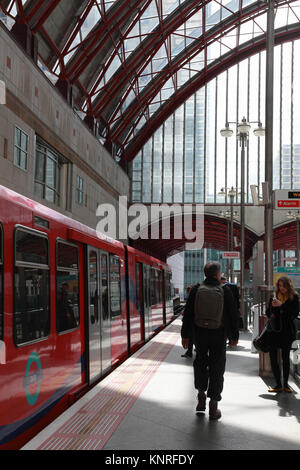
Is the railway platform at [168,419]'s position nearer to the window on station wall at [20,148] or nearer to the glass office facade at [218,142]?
the window on station wall at [20,148]

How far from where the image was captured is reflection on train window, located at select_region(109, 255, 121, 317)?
11.5 metres

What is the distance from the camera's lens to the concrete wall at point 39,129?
19.1 m

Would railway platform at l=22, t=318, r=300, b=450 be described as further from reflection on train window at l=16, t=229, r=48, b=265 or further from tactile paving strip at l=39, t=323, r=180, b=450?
reflection on train window at l=16, t=229, r=48, b=265

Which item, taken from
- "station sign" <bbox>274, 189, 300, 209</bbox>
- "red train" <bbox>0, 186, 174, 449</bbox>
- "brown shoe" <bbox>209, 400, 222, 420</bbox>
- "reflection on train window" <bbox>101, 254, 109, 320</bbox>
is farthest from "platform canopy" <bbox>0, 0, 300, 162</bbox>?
"brown shoe" <bbox>209, 400, 222, 420</bbox>

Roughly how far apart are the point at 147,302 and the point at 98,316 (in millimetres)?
8048

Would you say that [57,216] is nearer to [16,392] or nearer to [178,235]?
[16,392]

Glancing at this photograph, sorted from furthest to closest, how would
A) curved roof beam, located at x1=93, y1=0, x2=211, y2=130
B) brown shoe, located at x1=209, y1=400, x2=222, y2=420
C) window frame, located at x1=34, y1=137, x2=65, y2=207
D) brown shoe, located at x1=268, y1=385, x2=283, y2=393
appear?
curved roof beam, located at x1=93, y1=0, x2=211, y2=130
window frame, located at x1=34, y1=137, x2=65, y2=207
brown shoe, located at x1=268, y1=385, x2=283, y2=393
brown shoe, located at x1=209, y1=400, x2=222, y2=420

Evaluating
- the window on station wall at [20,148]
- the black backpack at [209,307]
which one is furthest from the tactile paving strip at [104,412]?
the window on station wall at [20,148]

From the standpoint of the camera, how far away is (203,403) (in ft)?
22.9

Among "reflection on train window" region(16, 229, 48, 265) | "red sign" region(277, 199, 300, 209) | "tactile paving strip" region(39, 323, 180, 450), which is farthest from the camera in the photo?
"red sign" region(277, 199, 300, 209)

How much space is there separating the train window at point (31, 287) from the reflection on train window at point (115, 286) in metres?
4.49

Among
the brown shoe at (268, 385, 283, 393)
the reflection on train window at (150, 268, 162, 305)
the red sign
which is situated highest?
the red sign

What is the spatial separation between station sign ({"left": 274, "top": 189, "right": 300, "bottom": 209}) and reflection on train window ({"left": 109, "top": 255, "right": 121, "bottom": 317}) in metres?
3.49

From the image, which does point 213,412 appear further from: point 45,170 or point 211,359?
point 45,170
